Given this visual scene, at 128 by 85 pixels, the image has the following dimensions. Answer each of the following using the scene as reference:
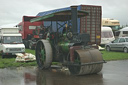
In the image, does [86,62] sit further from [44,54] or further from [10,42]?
[10,42]

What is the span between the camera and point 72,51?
895 cm

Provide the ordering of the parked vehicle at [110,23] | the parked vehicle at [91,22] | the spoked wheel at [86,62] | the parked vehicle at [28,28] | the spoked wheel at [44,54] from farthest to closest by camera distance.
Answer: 1. the parked vehicle at [110,23]
2. the parked vehicle at [28,28]
3. the parked vehicle at [91,22]
4. the spoked wheel at [44,54]
5. the spoked wheel at [86,62]

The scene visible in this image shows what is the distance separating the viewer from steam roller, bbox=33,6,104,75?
8.89 meters

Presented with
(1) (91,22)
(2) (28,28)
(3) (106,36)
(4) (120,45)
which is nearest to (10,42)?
(1) (91,22)

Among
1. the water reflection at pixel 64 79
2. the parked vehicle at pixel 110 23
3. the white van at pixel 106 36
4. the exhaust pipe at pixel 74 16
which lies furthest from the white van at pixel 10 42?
the parked vehicle at pixel 110 23

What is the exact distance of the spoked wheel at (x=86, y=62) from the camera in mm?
8727

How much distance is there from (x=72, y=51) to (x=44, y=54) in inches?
91.8

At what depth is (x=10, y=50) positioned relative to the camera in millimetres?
15672

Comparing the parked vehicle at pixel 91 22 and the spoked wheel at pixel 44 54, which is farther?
the parked vehicle at pixel 91 22

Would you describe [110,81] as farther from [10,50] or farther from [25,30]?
[25,30]

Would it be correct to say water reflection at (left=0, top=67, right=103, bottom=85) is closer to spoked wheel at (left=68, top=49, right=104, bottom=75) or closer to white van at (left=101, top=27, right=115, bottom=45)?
spoked wheel at (left=68, top=49, right=104, bottom=75)

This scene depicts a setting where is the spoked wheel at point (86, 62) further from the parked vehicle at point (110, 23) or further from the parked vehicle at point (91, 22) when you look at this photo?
the parked vehicle at point (110, 23)

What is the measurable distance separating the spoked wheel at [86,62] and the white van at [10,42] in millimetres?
7427

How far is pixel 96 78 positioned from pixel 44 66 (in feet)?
9.63
